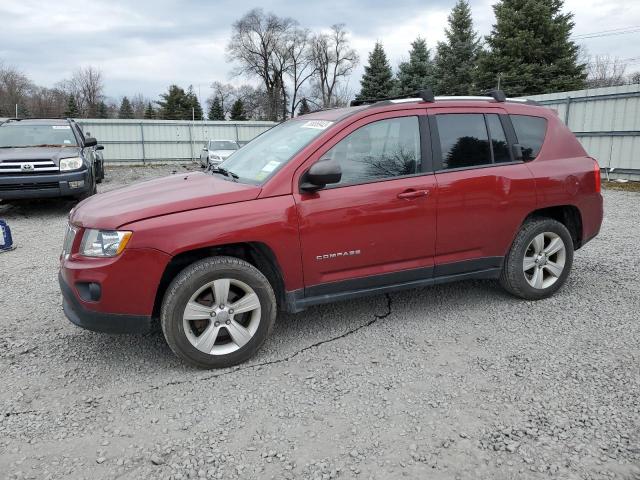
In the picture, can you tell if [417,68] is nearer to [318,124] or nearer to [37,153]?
[37,153]

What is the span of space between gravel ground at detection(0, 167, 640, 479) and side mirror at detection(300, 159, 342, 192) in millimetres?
1211

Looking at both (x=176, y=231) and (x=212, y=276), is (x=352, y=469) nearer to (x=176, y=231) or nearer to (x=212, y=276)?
(x=212, y=276)

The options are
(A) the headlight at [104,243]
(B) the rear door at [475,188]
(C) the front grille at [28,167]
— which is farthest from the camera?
(C) the front grille at [28,167]

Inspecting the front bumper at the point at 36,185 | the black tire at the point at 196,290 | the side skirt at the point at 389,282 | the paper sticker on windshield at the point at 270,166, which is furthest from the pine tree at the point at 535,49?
the black tire at the point at 196,290

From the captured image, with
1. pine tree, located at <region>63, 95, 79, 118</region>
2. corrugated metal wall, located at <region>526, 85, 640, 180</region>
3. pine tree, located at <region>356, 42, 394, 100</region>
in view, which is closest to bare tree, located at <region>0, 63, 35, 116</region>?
pine tree, located at <region>63, 95, 79, 118</region>

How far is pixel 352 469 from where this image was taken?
2.26m

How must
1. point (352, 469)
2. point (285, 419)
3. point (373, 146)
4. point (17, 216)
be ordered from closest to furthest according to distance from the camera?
point (352, 469) → point (285, 419) → point (373, 146) → point (17, 216)

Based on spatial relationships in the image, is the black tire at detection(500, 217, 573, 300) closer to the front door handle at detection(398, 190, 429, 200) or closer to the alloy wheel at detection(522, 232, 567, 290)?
the alloy wheel at detection(522, 232, 567, 290)

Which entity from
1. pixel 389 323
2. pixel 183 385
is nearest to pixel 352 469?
pixel 183 385

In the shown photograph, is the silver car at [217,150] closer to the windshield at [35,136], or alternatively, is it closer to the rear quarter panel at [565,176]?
the windshield at [35,136]

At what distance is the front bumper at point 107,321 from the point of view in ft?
9.91

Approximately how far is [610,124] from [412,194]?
1237 cm

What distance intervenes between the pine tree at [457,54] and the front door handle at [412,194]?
29712 mm

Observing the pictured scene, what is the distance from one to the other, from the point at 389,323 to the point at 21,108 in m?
55.4
